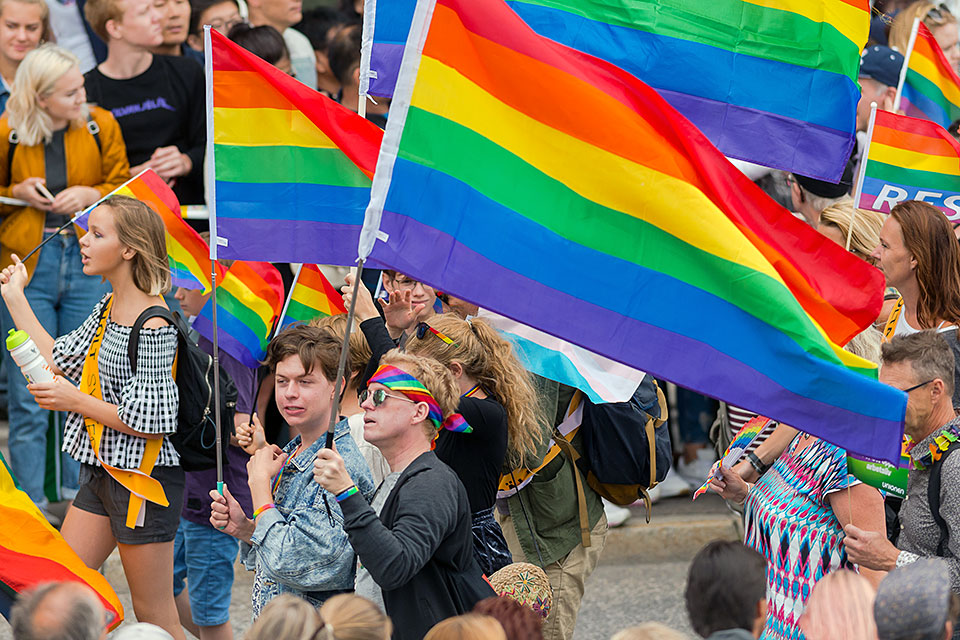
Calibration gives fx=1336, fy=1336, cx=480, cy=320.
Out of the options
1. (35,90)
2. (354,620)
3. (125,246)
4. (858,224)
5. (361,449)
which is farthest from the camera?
(35,90)

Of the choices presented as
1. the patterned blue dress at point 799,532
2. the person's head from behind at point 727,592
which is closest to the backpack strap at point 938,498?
the patterned blue dress at point 799,532

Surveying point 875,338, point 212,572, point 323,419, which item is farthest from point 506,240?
point 212,572

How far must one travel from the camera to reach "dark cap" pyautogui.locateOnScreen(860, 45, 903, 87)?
8.20 metres

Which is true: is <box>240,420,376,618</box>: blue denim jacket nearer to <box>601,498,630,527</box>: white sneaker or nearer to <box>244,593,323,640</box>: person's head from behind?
<box>244,593,323,640</box>: person's head from behind

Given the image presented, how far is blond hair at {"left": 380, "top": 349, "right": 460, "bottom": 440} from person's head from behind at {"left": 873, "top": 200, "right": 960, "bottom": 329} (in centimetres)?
194

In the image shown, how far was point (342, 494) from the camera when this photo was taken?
387cm

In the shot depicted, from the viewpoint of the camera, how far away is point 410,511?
4.03 m

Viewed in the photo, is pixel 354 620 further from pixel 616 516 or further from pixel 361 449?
pixel 616 516

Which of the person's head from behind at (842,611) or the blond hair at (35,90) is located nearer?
the person's head from behind at (842,611)

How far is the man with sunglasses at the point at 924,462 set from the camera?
168 inches

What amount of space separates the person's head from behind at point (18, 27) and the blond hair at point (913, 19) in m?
5.55

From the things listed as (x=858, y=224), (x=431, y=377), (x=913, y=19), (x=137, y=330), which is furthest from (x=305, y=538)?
(x=913, y=19)

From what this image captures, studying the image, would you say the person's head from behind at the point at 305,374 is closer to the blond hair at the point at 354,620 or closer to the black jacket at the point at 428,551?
the black jacket at the point at 428,551

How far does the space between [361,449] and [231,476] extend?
5.14ft
